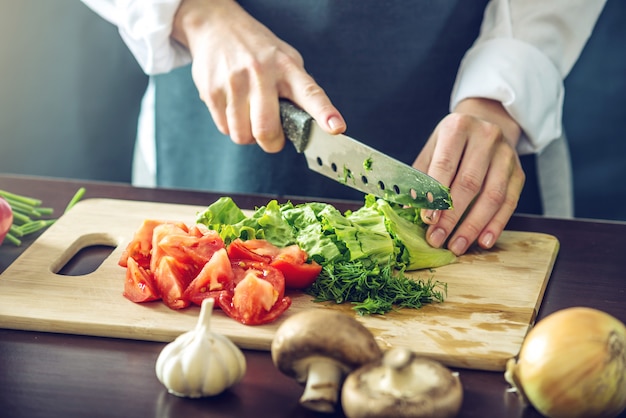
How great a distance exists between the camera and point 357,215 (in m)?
2.05

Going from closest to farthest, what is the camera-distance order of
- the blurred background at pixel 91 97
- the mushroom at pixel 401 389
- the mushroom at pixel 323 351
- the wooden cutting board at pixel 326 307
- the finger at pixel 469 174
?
the mushroom at pixel 401 389
the mushroom at pixel 323 351
the wooden cutting board at pixel 326 307
the finger at pixel 469 174
the blurred background at pixel 91 97

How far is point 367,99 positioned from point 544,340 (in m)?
1.52

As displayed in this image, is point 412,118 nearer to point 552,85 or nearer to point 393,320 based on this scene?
point 552,85

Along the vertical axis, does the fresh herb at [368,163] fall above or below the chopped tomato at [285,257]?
above

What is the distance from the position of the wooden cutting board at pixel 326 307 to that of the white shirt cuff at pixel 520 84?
420 mm

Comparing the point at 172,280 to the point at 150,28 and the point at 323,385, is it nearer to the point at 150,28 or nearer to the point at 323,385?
the point at 323,385

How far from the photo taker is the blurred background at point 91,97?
3787mm

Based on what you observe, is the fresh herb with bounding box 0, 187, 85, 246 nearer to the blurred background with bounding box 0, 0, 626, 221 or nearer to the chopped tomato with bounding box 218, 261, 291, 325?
the chopped tomato with bounding box 218, 261, 291, 325

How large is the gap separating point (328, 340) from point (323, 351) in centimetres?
2

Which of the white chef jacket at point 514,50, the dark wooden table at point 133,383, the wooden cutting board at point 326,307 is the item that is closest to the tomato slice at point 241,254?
the wooden cutting board at point 326,307

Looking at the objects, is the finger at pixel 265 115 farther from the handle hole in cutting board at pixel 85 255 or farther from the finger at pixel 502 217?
the finger at pixel 502 217

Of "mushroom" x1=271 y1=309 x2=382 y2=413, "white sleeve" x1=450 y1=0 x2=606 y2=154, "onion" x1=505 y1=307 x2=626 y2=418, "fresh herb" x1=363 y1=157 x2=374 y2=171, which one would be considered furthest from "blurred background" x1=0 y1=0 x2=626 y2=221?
"mushroom" x1=271 y1=309 x2=382 y2=413

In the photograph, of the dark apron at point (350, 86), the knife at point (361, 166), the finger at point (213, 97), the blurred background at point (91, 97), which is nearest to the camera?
the knife at point (361, 166)

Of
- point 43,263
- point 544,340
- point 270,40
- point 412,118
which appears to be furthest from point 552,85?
point 43,263
